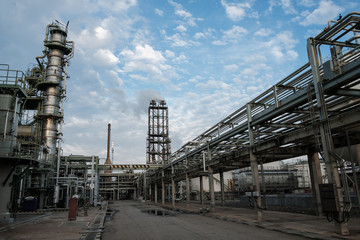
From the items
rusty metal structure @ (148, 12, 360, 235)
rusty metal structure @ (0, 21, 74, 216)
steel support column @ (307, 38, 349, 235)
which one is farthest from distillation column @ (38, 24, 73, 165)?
steel support column @ (307, 38, 349, 235)

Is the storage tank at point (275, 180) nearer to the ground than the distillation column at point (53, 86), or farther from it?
nearer to the ground

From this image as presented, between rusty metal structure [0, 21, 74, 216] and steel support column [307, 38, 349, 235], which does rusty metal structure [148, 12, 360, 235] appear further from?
rusty metal structure [0, 21, 74, 216]

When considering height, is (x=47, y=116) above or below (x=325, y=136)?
above

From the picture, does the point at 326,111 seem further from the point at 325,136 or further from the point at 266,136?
the point at 266,136

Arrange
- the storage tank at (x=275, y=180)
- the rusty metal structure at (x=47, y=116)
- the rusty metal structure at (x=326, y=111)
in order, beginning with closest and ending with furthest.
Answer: the rusty metal structure at (x=326, y=111)
the rusty metal structure at (x=47, y=116)
the storage tank at (x=275, y=180)

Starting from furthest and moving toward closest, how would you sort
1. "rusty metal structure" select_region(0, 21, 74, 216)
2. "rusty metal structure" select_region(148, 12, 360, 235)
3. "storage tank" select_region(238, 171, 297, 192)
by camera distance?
"storage tank" select_region(238, 171, 297, 192), "rusty metal structure" select_region(0, 21, 74, 216), "rusty metal structure" select_region(148, 12, 360, 235)

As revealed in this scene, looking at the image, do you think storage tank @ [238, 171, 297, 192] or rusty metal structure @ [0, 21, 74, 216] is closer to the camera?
rusty metal structure @ [0, 21, 74, 216]

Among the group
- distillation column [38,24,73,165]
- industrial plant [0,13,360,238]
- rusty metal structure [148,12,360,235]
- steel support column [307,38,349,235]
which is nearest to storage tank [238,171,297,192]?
industrial plant [0,13,360,238]

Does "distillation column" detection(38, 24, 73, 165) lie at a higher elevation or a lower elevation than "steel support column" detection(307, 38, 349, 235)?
higher

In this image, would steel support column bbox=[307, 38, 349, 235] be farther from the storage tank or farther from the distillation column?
the storage tank

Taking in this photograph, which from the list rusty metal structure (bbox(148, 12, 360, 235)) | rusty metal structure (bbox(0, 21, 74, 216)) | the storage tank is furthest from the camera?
the storage tank

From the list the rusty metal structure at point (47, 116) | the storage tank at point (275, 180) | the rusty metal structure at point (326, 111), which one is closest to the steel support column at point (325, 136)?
the rusty metal structure at point (326, 111)

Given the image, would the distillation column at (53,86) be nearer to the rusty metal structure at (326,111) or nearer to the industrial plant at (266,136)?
the industrial plant at (266,136)

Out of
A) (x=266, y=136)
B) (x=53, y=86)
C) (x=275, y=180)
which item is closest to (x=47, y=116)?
(x=53, y=86)
